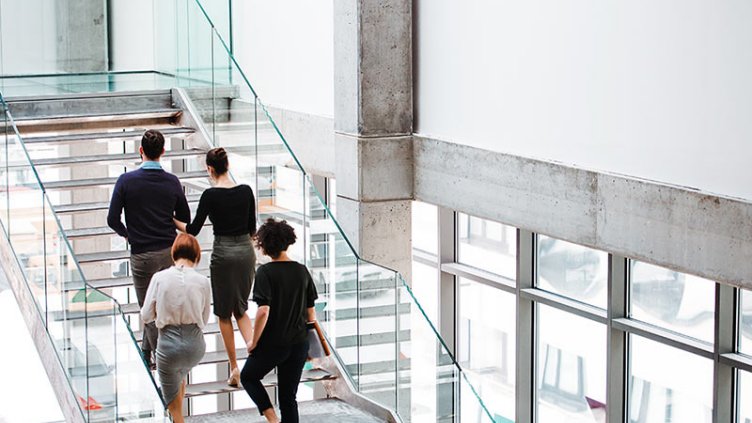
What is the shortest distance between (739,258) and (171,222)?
4347 millimetres

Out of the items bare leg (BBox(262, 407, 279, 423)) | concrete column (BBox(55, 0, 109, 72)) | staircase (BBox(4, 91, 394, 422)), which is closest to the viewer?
bare leg (BBox(262, 407, 279, 423))

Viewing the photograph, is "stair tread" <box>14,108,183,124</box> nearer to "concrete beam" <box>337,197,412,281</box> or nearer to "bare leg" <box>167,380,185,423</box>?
"concrete beam" <box>337,197,412,281</box>

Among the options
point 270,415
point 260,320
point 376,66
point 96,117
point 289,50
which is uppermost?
point 289,50

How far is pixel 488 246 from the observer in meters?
14.8

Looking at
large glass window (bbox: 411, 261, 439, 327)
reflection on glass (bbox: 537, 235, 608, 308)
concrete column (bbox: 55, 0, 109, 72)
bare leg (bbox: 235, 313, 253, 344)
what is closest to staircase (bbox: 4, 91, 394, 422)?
bare leg (bbox: 235, 313, 253, 344)

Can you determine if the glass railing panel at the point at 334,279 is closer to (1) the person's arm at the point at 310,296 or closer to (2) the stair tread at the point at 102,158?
(1) the person's arm at the point at 310,296

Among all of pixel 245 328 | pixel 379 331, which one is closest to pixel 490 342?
pixel 379 331

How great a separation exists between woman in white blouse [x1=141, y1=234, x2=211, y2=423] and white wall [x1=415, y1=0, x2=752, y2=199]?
3.99 meters

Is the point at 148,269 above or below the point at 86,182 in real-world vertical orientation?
below

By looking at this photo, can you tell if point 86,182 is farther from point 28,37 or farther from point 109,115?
point 28,37

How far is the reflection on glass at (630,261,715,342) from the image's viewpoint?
11.2 m

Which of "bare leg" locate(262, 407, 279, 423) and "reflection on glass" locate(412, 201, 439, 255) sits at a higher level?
"reflection on glass" locate(412, 201, 439, 255)

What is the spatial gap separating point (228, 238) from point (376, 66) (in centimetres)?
445

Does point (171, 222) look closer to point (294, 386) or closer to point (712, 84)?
point (294, 386)
